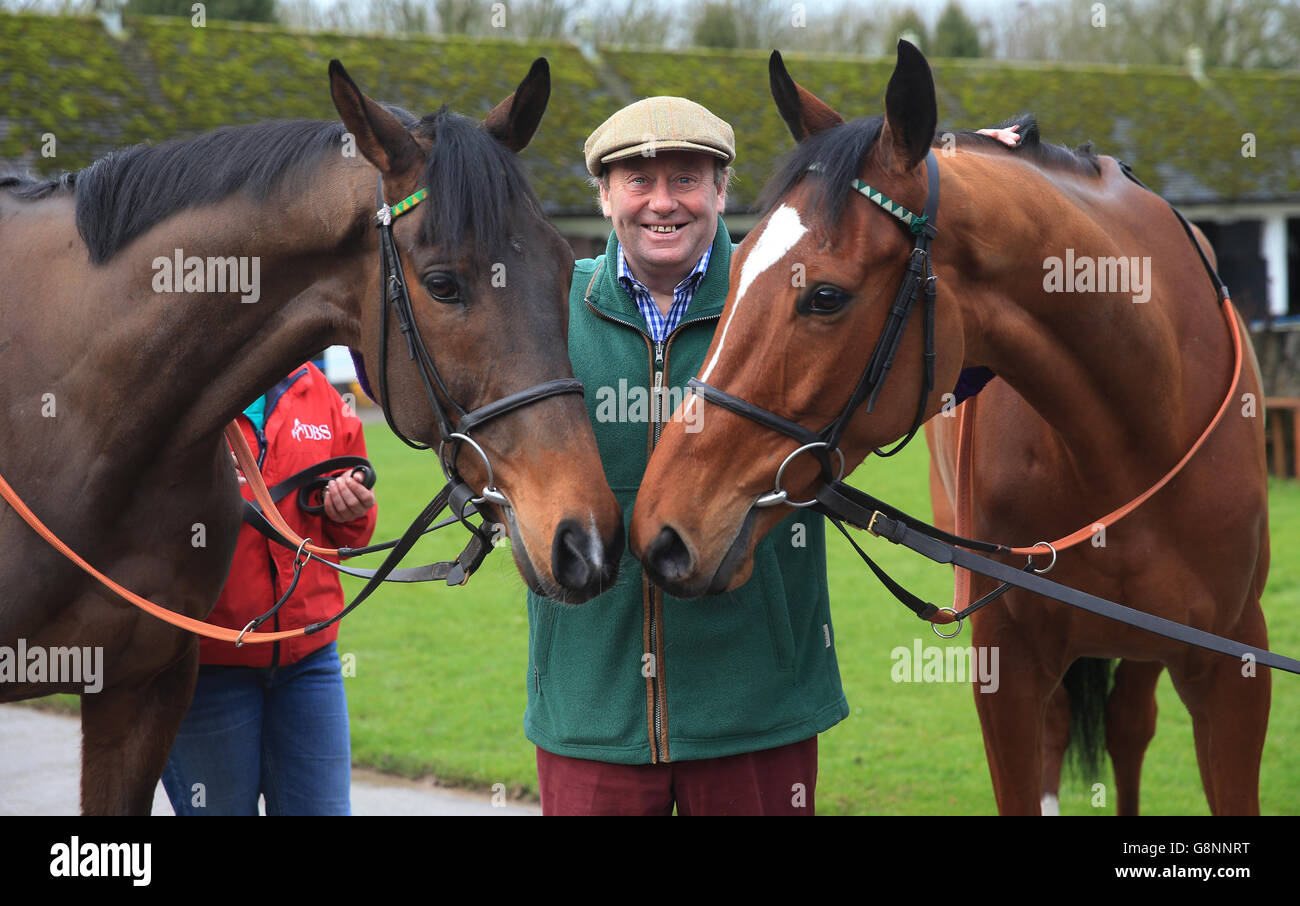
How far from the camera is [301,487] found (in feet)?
10.8

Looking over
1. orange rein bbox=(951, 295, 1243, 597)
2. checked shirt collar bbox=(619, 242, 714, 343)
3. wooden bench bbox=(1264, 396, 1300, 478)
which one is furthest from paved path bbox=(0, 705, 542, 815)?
wooden bench bbox=(1264, 396, 1300, 478)

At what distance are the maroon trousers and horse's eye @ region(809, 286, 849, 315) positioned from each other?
1061 millimetres

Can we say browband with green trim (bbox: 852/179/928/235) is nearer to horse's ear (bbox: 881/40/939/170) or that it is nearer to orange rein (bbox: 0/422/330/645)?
horse's ear (bbox: 881/40/939/170)

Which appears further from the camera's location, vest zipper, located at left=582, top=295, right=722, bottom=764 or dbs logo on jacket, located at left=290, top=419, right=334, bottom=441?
dbs logo on jacket, located at left=290, top=419, right=334, bottom=441

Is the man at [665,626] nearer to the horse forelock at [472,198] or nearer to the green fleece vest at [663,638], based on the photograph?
the green fleece vest at [663,638]

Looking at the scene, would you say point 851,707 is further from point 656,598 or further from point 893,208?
point 893,208

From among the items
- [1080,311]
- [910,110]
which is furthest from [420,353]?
[1080,311]

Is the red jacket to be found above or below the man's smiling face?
below

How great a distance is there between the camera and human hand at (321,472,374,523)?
10.6 feet

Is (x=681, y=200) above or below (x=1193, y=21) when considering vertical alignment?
below

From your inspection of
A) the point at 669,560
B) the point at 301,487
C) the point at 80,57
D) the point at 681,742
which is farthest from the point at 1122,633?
the point at 80,57

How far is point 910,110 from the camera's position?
7.64 feet
